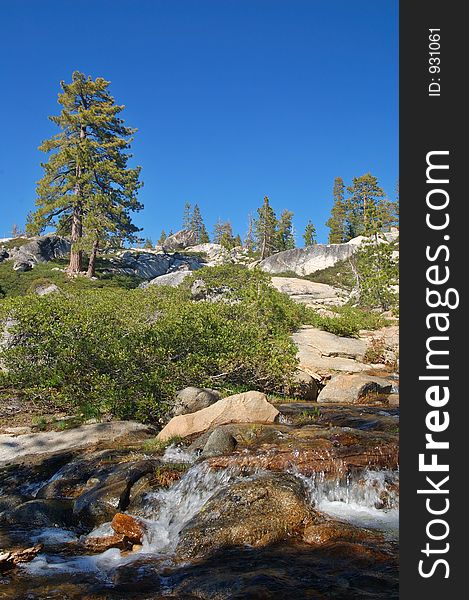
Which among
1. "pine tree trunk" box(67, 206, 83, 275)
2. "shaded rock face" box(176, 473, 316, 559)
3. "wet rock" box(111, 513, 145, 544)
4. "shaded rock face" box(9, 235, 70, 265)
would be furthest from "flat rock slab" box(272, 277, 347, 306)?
"wet rock" box(111, 513, 145, 544)

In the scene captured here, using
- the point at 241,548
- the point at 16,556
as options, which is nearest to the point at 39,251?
the point at 16,556

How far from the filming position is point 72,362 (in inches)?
553

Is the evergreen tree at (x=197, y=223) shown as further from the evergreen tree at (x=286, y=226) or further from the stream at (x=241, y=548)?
the stream at (x=241, y=548)

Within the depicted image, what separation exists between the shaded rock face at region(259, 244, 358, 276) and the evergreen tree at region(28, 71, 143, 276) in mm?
26031

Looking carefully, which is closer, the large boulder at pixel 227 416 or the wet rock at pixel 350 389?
the large boulder at pixel 227 416

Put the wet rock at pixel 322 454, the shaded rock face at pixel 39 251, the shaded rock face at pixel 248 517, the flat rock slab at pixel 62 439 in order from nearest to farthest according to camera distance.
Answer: the shaded rock face at pixel 248 517 < the wet rock at pixel 322 454 < the flat rock slab at pixel 62 439 < the shaded rock face at pixel 39 251

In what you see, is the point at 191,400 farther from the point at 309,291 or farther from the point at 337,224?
the point at 337,224

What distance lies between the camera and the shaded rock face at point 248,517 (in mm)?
6180

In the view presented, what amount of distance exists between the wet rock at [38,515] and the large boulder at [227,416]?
3.13 m

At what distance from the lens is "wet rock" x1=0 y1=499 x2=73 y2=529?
7750 millimetres

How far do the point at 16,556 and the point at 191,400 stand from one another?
7.25m

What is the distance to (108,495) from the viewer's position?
8.05 m

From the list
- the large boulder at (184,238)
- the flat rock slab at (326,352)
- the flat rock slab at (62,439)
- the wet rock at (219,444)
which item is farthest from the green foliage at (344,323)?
the large boulder at (184,238)

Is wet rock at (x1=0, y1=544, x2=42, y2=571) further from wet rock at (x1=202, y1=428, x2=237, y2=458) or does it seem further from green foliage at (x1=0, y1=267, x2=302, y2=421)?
green foliage at (x1=0, y1=267, x2=302, y2=421)
